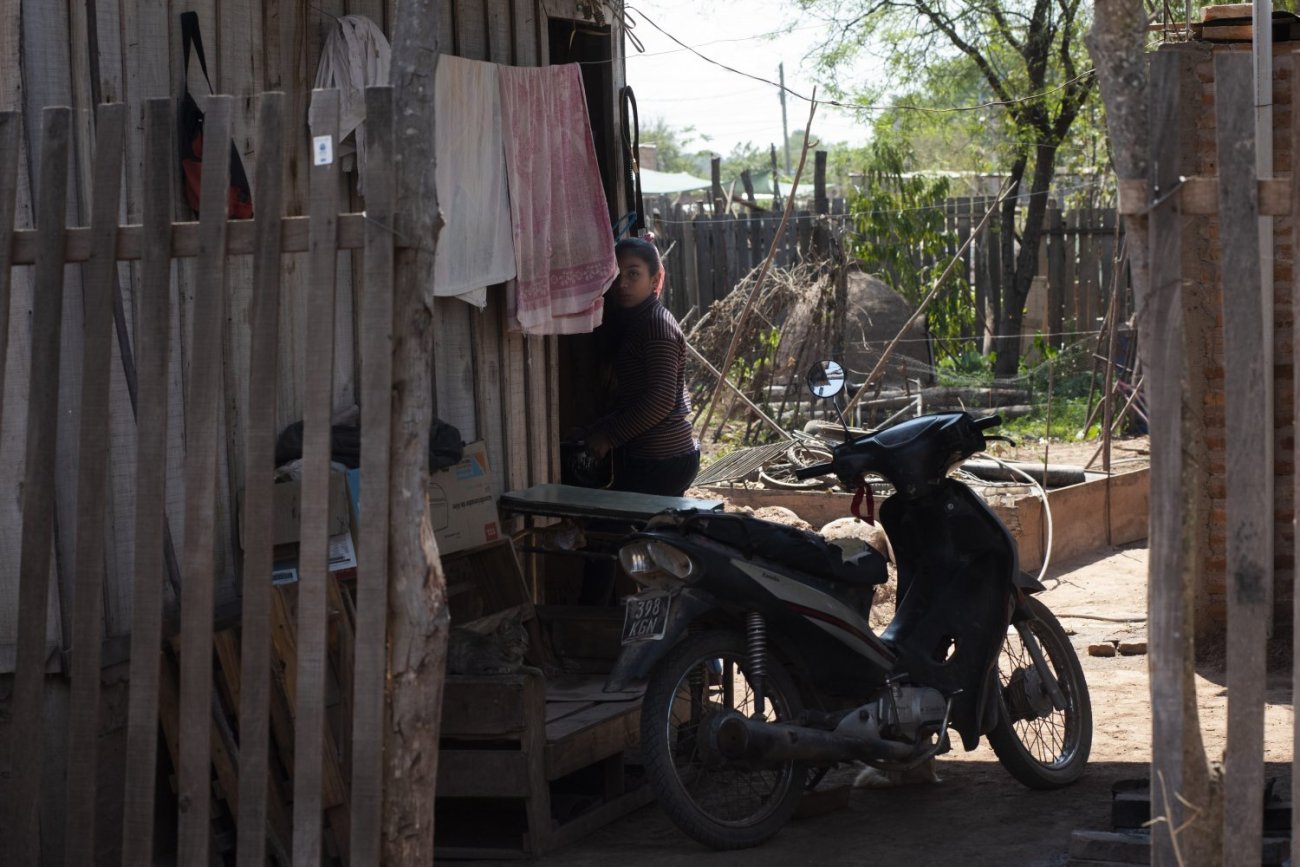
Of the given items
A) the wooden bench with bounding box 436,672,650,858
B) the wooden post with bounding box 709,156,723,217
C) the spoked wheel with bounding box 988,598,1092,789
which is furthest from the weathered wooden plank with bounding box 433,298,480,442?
the wooden post with bounding box 709,156,723,217

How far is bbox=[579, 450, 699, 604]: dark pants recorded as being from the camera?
6.86 metres

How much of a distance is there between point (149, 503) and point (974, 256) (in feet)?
49.0

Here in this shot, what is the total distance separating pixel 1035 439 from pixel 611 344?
718 centimetres

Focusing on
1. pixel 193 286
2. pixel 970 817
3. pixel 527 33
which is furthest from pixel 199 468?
pixel 527 33

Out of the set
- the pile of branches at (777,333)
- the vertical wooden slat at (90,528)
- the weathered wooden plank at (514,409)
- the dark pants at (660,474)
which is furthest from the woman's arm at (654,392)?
the pile of branches at (777,333)

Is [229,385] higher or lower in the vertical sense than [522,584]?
higher

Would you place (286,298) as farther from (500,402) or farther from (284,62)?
(500,402)

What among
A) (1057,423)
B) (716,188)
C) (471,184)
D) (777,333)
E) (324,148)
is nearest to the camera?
(324,148)

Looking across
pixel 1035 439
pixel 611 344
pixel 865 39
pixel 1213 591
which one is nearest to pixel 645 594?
pixel 611 344

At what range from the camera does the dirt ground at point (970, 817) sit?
15.9 feet

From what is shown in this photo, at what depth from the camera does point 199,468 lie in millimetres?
3631

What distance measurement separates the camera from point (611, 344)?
7.47 m

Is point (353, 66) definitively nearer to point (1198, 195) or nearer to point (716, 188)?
point (1198, 195)

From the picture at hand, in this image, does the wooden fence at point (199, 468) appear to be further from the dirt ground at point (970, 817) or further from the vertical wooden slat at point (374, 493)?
the dirt ground at point (970, 817)
